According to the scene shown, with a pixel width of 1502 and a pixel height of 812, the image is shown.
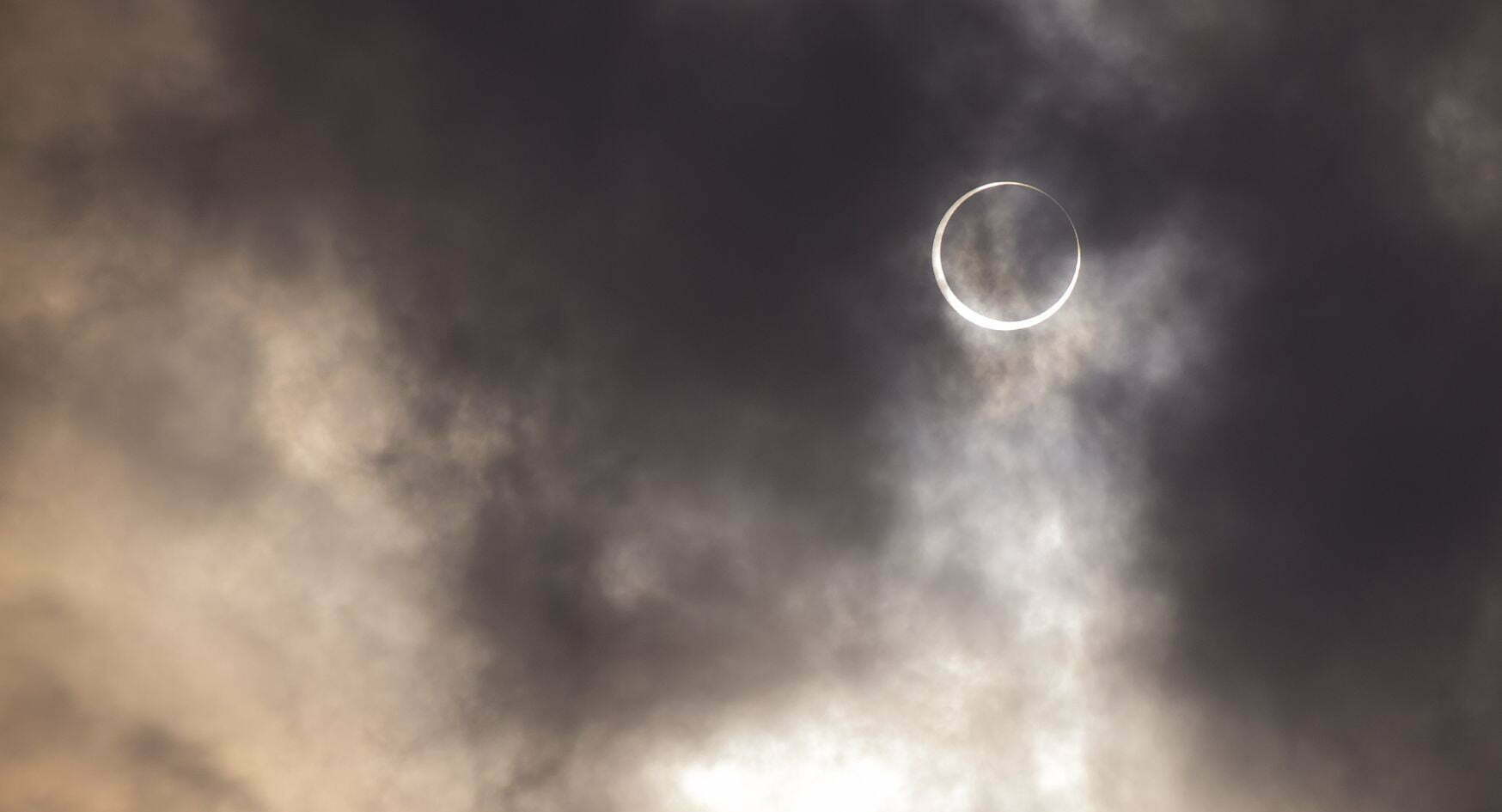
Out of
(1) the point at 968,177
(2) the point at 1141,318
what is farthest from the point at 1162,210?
(1) the point at 968,177

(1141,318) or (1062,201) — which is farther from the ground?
→ (1062,201)

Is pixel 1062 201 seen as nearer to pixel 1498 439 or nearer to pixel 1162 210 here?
pixel 1162 210

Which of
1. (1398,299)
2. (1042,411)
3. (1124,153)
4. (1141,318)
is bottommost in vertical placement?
(1042,411)

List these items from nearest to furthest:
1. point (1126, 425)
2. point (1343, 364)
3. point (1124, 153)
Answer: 1. point (1124, 153)
2. point (1126, 425)
3. point (1343, 364)

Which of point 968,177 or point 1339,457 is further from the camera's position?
point 1339,457

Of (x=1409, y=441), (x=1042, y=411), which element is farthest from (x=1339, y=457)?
(x=1042, y=411)

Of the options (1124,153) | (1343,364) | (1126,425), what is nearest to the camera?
(1124,153)
